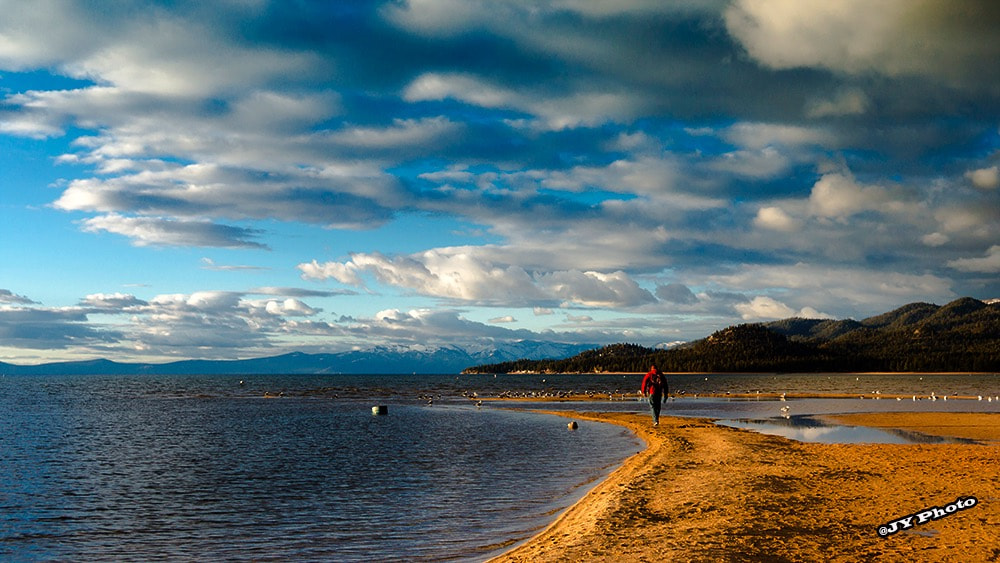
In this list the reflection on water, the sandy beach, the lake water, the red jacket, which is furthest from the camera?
the reflection on water

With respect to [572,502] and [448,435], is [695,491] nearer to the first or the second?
[572,502]

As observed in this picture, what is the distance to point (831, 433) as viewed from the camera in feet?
165

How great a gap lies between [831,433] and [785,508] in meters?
33.3

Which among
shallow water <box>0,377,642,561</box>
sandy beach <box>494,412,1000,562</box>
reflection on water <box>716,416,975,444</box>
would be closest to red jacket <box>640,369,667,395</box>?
shallow water <box>0,377,642,561</box>

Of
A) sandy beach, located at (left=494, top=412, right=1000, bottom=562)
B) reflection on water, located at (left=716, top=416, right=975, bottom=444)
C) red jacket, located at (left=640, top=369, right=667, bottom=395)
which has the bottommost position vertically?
reflection on water, located at (left=716, top=416, right=975, bottom=444)

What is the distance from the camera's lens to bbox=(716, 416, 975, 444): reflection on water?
4403cm

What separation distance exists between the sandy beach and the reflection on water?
7331 mm

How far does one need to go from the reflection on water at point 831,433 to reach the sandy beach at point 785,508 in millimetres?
7331

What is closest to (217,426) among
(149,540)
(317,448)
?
(317,448)

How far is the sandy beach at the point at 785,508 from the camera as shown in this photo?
16.1 meters

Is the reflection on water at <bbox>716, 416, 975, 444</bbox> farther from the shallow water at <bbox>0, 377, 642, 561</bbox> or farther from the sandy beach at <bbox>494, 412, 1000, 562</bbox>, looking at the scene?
the shallow water at <bbox>0, 377, 642, 561</bbox>

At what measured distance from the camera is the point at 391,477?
34.1m

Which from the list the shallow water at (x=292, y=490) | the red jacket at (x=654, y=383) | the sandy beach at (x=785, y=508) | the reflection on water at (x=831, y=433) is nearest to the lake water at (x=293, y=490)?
the shallow water at (x=292, y=490)

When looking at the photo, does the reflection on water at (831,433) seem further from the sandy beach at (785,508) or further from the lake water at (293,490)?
the lake water at (293,490)
